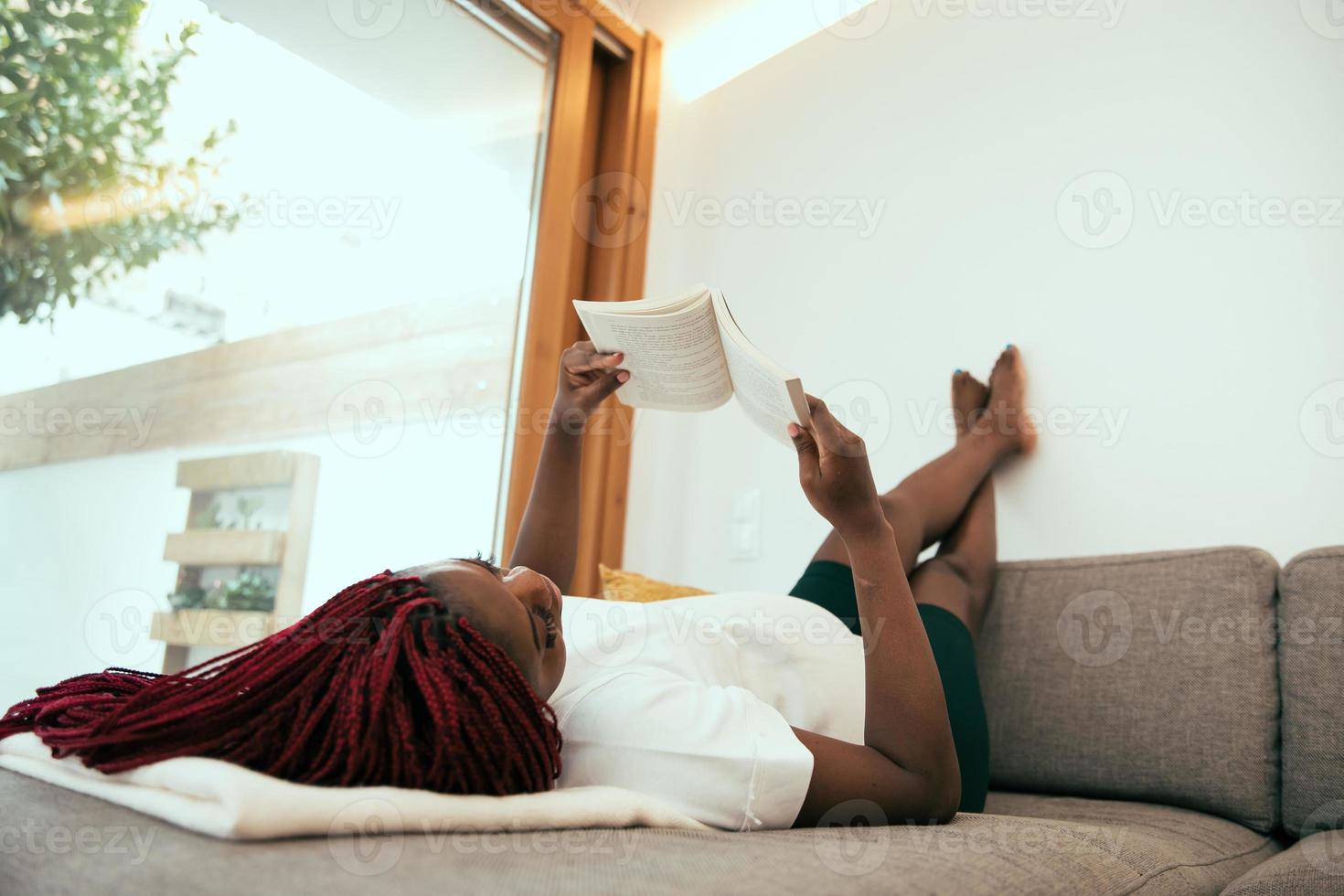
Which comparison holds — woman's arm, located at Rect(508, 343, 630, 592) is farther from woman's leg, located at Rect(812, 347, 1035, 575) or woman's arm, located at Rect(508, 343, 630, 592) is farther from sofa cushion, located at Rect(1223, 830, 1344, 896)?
sofa cushion, located at Rect(1223, 830, 1344, 896)

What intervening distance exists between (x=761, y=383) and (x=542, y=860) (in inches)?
24.6

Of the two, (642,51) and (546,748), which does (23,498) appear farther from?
(642,51)

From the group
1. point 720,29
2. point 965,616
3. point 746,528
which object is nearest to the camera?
point 965,616

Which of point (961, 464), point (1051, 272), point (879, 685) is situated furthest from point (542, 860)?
point (1051, 272)

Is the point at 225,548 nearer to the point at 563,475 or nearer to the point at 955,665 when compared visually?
the point at 563,475

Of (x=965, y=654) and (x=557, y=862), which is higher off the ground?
(x=965, y=654)

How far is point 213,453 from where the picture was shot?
1.79 metres

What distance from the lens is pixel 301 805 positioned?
67 centimetres

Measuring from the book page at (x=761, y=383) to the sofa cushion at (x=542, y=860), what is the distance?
17.2 inches

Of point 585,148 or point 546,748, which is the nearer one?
point 546,748

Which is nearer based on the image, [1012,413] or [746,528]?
[1012,413]

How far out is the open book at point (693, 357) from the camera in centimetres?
A: 111

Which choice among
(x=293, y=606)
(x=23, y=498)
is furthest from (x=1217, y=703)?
(x=23, y=498)

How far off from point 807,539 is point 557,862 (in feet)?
5.00
